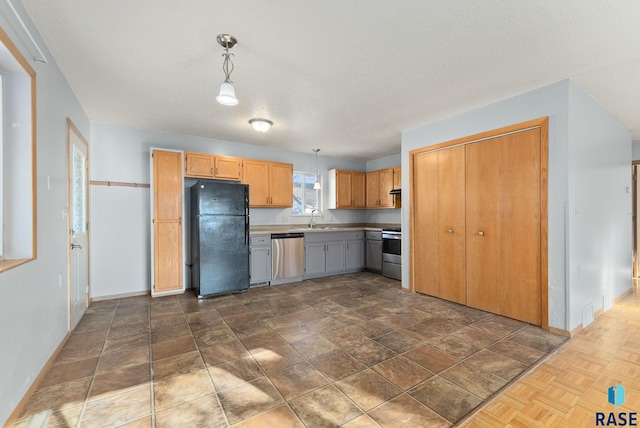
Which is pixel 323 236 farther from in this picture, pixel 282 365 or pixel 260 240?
pixel 282 365

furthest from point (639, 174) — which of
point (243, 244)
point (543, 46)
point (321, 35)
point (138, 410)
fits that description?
point (138, 410)

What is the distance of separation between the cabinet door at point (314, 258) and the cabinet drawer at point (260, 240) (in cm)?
72

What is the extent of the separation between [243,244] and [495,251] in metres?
3.37

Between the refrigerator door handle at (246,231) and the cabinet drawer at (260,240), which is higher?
the refrigerator door handle at (246,231)

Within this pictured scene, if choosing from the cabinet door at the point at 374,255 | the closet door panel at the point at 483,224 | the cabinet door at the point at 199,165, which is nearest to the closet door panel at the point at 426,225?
the closet door panel at the point at 483,224

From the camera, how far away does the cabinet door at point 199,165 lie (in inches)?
174

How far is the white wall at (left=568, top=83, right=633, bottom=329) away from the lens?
2.80 metres

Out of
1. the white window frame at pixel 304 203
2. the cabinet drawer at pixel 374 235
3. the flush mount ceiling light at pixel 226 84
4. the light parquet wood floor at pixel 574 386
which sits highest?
the flush mount ceiling light at pixel 226 84

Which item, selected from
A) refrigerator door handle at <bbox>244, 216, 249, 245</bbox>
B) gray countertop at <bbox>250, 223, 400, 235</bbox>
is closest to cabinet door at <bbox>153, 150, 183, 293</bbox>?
refrigerator door handle at <bbox>244, 216, 249, 245</bbox>

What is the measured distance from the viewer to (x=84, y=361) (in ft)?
7.60

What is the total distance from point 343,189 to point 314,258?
1745 millimetres

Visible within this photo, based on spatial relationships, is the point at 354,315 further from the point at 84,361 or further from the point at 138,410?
the point at 84,361

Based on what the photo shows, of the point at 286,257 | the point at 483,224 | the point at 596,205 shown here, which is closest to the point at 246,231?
the point at 286,257

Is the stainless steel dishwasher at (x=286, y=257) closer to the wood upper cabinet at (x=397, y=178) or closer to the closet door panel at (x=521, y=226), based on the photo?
the wood upper cabinet at (x=397, y=178)
